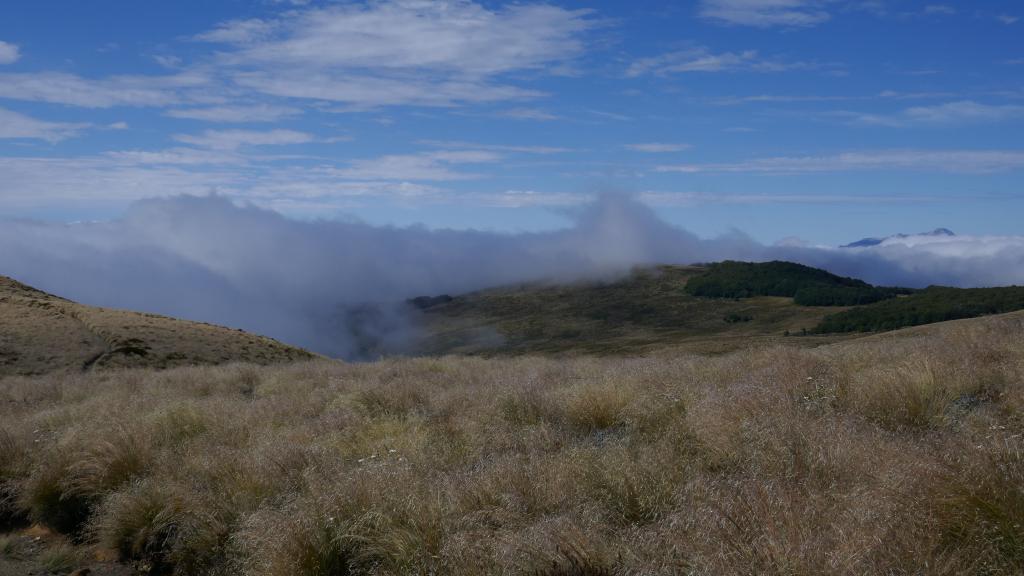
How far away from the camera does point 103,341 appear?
95.1 feet

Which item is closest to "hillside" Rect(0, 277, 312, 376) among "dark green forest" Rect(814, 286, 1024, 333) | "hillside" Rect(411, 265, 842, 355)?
"hillside" Rect(411, 265, 842, 355)

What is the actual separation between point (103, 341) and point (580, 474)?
28981mm

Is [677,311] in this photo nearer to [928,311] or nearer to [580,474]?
[928,311]

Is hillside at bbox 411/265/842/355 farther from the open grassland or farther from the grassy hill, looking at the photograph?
the open grassland

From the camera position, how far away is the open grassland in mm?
4102

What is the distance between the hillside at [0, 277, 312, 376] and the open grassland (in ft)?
54.5

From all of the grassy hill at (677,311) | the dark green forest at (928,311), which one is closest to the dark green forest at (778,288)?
the grassy hill at (677,311)

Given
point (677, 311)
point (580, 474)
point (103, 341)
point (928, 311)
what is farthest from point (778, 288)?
point (580, 474)

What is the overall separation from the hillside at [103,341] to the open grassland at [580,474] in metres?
16.6

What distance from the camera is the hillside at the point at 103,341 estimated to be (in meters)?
26.6

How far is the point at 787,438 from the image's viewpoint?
18.2 feet

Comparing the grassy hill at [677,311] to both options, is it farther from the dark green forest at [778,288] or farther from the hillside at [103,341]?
the hillside at [103,341]

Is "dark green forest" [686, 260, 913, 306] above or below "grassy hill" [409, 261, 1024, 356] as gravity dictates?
above

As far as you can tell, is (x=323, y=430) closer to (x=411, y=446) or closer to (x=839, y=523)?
(x=411, y=446)
